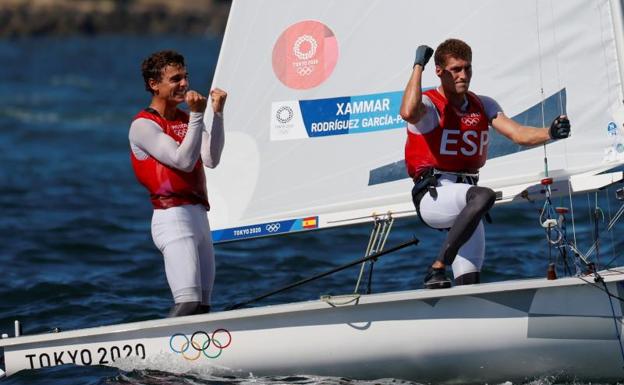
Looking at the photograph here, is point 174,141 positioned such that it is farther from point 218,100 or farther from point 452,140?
point 452,140

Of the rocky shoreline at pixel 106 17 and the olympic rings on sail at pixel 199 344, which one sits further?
the rocky shoreline at pixel 106 17

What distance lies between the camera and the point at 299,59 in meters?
6.73

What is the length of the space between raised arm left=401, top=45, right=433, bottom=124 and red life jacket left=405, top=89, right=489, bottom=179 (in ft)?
0.62

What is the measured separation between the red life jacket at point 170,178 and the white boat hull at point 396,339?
0.57 metres

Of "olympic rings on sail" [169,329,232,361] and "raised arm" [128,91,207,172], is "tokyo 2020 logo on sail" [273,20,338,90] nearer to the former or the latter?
"raised arm" [128,91,207,172]

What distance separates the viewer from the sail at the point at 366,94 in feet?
20.6

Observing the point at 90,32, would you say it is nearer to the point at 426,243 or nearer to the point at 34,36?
the point at 34,36

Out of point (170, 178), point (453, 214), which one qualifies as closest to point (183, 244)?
point (170, 178)

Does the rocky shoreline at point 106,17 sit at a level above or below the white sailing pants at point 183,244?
above

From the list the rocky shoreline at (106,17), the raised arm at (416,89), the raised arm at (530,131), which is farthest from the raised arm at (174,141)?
the rocky shoreline at (106,17)

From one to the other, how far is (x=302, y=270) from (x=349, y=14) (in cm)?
360

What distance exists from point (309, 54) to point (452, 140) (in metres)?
1.27

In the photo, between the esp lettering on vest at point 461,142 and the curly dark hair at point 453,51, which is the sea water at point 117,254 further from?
the curly dark hair at point 453,51

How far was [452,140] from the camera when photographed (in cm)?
579
